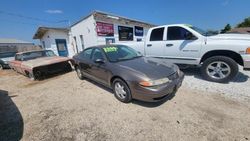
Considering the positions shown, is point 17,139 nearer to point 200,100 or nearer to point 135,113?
point 135,113

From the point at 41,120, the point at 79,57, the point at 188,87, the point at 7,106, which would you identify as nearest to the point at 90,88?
the point at 79,57

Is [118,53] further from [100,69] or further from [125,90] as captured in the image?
[125,90]

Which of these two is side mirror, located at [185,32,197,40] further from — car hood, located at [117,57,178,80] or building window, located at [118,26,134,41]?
building window, located at [118,26,134,41]

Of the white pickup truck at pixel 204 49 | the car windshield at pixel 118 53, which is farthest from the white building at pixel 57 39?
the white pickup truck at pixel 204 49

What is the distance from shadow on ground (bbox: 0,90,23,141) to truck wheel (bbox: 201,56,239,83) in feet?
16.9

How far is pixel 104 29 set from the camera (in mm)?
10844

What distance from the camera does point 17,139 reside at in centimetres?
232

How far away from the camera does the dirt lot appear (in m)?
2.23

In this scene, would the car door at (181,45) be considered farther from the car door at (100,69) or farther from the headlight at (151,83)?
the car door at (100,69)

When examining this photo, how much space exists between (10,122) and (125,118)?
2594mm

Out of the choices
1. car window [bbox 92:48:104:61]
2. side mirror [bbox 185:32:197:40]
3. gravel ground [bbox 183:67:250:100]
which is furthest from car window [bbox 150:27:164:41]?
car window [bbox 92:48:104:61]

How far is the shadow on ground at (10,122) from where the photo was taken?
2412 mm

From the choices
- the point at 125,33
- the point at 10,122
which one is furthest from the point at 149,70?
the point at 125,33

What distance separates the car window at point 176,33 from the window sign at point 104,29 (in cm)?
695
